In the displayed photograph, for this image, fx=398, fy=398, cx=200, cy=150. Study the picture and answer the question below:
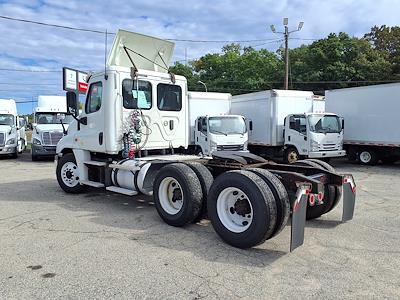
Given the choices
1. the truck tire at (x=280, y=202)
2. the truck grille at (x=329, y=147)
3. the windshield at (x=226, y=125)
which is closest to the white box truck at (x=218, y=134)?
the windshield at (x=226, y=125)

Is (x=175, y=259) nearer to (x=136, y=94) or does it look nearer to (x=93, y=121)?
(x=136, y=94)

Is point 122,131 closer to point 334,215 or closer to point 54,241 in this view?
point 54,241

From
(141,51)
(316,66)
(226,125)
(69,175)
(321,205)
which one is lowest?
(321,205)

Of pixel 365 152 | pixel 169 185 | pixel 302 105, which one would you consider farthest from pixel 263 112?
pixel 169 185

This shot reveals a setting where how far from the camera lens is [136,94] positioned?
822 centimetres

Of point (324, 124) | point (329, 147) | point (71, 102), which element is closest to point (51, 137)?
point (71, 102)

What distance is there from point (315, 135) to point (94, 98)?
9.69 meters

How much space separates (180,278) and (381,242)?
304cm

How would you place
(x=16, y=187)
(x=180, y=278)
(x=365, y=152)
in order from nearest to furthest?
1. (x=180, y=278)
2. (x=16, y=187)
3. (x=365, y=152)

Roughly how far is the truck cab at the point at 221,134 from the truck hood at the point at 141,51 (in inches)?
251

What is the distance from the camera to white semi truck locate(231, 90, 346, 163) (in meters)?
15.5

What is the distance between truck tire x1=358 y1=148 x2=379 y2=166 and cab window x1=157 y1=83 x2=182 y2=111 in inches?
409

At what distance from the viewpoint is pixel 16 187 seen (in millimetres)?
10383

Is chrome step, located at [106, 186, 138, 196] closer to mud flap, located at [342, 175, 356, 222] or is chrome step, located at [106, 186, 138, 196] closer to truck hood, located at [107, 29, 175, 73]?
truck hood, located at [107, 29, 175, 73]
